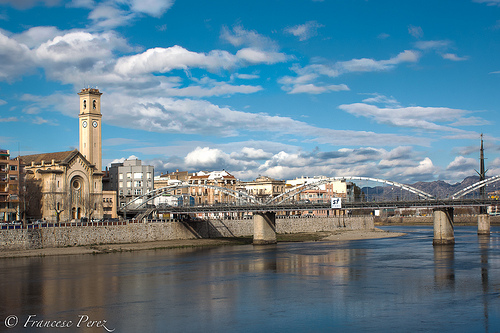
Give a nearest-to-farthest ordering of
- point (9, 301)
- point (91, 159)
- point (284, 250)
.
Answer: point (9, 301)
point (284, 250)
point (91, 159)

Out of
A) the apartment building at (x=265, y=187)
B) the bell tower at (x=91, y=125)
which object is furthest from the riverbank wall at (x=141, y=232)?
the apartment building at (x=265, y=187)

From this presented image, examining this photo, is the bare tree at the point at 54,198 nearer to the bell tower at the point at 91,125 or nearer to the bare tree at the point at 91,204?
the bare tree at the point at 91,204

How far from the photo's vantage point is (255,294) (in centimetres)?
3825

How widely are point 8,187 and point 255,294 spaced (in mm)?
54271

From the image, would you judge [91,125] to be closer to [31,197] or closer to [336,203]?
[31,197]

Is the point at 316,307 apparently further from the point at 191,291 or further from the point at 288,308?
the point at 191,291

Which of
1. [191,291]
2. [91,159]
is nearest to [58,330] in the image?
[191,291]

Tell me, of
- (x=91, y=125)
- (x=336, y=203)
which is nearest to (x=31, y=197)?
(x=91, y=125)

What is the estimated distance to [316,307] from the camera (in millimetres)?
33375

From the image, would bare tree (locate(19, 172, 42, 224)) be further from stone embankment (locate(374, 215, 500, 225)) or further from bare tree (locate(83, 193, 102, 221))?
stone embankment (locate(374, 215, 500, 225))

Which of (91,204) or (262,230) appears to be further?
(91,204)

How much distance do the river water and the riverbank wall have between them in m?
6.17

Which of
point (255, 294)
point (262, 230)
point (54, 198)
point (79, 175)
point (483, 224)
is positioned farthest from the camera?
point (483, 224)

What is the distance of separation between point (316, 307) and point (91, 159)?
7644 cm
